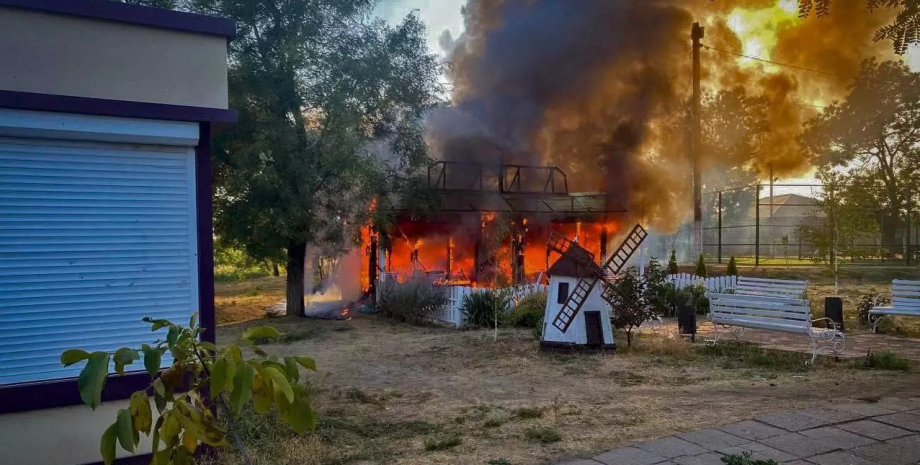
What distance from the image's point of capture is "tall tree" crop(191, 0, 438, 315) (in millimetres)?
13070

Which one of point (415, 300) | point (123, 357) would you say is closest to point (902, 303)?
point (415, 300)

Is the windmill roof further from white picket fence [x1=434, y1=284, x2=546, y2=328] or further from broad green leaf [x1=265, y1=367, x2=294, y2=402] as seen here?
broad green leaf [x1=265, y1=367, x2=294, y2=402]

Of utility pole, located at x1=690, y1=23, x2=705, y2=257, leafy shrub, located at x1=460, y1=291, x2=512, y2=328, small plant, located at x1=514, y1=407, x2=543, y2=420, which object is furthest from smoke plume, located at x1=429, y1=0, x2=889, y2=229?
small plant, located at x1=514, y1=407, x2=543, y2=420

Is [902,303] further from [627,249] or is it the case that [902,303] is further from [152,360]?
[152,360]

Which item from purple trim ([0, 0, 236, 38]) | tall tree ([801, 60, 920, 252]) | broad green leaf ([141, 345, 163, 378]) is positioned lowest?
broad green leaf ([141, 345, 163, 378])

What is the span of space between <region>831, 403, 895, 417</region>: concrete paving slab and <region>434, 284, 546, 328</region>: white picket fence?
304 inches

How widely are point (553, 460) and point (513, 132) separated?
52.8ft

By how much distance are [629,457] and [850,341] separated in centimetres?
783

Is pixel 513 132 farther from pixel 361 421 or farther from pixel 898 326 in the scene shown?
pixel 361 421

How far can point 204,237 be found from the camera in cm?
493

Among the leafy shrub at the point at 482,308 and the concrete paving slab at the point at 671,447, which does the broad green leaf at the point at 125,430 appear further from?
the leafy shrub at the point at 482,308

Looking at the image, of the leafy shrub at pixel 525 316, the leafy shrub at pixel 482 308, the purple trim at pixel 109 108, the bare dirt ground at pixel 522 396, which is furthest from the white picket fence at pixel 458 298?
the purple trim at pixel 109 108

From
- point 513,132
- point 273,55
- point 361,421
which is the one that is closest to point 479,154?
point 513,132

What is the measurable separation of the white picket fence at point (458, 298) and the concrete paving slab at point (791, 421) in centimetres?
781
